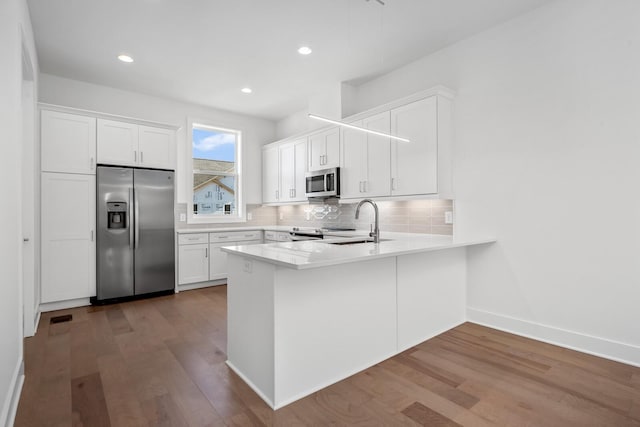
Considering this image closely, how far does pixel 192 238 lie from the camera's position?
15.9ft

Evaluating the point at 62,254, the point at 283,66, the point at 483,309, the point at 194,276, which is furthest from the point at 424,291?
the point at 62,254

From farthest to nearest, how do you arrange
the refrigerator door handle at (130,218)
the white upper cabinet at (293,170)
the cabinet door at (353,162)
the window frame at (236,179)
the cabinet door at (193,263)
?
the window frame at (236,179), the white upper cabinet at (293,170), the cabinet door at (193,263), the refrigerator door handle at (130,218), the cabinet door at (353,162)

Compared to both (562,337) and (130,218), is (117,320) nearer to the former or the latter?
(130,218)

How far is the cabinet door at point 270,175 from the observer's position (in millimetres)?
5722

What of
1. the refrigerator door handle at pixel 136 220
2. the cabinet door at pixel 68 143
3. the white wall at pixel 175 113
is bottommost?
the refrigerator door handle at pixel 136 220

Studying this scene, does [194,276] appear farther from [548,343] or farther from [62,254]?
[548,343]

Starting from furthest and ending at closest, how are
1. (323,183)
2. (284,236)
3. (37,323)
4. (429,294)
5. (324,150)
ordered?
1. (284,236)
2. (324,150)
3. (323,183)
4. (37,323)
5. (429,294)

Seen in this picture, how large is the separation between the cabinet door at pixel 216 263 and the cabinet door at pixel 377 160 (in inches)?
96.1

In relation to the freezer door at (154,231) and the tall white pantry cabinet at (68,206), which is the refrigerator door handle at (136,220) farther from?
the tall white pantry cabinet at (68,206)

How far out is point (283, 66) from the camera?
3973mm

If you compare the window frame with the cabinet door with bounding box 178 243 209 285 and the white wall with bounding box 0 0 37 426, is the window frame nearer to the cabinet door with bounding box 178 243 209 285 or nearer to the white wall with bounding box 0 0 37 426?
the cabinet door with bounding box 178 243 209 285

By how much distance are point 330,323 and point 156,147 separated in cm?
366

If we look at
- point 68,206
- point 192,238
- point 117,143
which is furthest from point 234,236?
point 68,206

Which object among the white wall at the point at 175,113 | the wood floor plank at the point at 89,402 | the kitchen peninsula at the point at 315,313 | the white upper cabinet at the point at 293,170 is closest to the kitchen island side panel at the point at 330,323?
the kitchen peninsula at the point at 315,313
